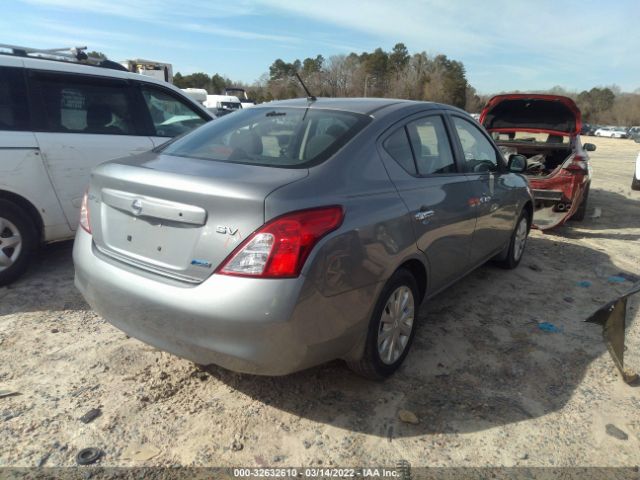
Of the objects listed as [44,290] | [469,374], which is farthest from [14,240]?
[469,374]

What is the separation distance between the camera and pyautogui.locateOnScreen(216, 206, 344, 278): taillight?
82.4 inches

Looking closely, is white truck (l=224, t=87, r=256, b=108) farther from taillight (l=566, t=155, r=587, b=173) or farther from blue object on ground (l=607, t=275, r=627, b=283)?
blue object on ground (l=607, t=275, r=627, b=283)

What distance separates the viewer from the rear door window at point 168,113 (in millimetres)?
4992

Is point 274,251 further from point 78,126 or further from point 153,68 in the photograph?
point 153,68

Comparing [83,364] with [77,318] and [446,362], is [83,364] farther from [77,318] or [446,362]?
[446,362]

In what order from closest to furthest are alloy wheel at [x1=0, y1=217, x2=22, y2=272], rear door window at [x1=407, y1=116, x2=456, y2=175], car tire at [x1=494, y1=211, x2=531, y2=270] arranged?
rear door window at [x1=407, y1=116, x2=456, y2=175] → alloy wheel at [x1=0, y1=217, x2=22, y2=272] → car tire at [x1=494, y1=211, x2=531, y2=270]

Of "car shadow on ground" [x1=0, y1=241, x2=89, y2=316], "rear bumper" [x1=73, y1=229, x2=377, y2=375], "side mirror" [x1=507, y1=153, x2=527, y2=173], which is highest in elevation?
"side mirror" [x1=507, y1=153, x2=527, y2=173]

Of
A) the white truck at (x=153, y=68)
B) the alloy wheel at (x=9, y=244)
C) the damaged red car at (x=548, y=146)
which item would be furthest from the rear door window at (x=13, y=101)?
the white truck at (x=153, y=68)

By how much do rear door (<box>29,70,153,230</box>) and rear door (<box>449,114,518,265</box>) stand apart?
312 centimetres

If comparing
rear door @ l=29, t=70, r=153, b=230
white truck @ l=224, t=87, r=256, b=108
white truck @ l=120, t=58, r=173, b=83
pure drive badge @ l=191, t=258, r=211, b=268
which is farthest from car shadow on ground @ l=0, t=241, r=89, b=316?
white truck @ l=224, t=87, r=256, b=108

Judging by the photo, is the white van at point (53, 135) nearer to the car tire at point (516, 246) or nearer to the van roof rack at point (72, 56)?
the van roof rack at point (72, 56)

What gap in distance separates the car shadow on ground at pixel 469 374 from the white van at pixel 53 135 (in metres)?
2.40

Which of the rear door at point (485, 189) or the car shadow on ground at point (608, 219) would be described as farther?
the car shadow on ground at point (608, 219)

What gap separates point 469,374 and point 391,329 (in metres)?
0.67
